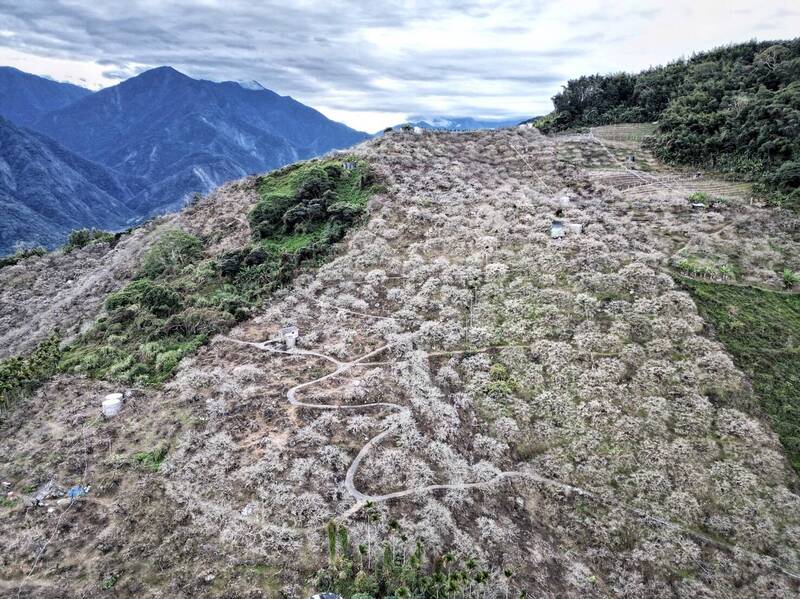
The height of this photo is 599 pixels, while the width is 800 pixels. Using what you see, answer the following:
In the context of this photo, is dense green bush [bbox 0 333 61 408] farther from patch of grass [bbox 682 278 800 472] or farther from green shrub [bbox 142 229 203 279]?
patch of grass [bbox 682 278 800 472]

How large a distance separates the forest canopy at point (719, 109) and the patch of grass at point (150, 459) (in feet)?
209

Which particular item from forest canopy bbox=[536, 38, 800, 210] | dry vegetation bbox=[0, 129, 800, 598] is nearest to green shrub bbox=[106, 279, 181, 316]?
dry vegetation bbox=[0, 129, 800, 598]

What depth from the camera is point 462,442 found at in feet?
96.1

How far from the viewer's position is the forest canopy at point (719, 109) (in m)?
56.9

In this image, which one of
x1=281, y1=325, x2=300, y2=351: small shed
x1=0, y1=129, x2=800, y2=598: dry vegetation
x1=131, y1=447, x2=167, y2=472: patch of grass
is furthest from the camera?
x1=281, y1=325, x2=300, y2=351: small shed

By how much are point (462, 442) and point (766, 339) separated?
24904 mm

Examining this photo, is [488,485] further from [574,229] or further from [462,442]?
[574,229]

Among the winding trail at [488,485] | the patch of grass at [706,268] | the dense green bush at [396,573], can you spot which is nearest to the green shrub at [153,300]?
the winding trail at [488,485]

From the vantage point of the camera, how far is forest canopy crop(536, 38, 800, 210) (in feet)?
187

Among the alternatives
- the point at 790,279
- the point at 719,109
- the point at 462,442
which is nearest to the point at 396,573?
the point at 462,442

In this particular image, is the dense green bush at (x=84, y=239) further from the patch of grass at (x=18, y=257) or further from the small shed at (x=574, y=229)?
the small shed at (x=574, y=229)

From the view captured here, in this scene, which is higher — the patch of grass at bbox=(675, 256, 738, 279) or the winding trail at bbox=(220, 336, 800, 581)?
the patch of grass at bbox=(675, 256, 738, 279)

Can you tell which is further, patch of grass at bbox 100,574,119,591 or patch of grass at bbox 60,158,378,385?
patch of grass at bbox 60,158,378,385

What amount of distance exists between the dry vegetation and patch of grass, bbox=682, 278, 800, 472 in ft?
4.26
